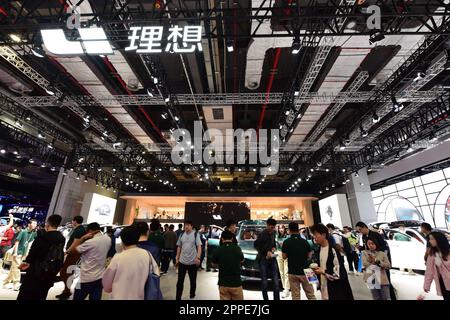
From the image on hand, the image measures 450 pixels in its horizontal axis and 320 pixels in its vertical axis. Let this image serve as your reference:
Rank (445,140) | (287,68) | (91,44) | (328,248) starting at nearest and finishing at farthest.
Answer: (328,248), (91,44), (287,68), (445,140)

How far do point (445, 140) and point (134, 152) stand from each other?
14.9 meters

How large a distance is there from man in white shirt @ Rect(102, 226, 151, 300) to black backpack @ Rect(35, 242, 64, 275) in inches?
66.8

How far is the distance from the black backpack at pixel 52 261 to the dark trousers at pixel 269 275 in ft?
10.7

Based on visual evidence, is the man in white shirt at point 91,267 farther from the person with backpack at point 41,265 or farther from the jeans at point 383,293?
the jeans at point 383,293

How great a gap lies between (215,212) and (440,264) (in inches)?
670

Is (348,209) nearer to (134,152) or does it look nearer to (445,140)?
(445,140)

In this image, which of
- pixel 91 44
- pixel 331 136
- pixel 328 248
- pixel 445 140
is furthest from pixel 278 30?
pixel 445 140

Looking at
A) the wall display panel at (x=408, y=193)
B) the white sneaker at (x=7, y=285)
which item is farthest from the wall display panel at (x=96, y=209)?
the wall display panel at (x=408, y=193)

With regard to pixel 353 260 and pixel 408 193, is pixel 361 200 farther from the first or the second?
pixel 353 260

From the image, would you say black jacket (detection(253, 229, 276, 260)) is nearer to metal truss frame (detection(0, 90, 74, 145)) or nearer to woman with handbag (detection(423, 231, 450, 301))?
woman with handbag (detection(423, 231, 450, 301))

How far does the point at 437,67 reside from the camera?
19.2 feet

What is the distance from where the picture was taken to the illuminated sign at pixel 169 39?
14.3 feet

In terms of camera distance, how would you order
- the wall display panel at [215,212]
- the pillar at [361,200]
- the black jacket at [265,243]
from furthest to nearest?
the wall display panel at [215,212], the pillar at [361,200], the black jacket at [265,243]
